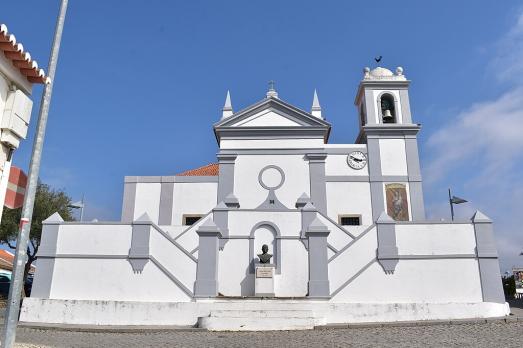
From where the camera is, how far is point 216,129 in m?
19.8

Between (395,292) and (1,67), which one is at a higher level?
(1,67)

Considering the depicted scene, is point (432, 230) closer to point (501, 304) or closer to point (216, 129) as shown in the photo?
point (501, 304)

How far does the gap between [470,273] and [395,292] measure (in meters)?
2.29

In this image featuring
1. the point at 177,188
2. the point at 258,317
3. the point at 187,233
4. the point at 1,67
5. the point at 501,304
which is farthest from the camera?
the point at 177,188

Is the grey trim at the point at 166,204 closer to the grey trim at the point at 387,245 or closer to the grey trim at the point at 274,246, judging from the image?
the grey trim at the point at 274,246

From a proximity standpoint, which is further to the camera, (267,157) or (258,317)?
(267,157)

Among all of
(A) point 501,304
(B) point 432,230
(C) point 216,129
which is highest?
(C) point 216,129

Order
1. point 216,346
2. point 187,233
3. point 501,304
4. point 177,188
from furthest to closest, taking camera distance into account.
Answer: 1. point 177,188
2. point 187,233
3. point 501,304
4. point 216,346

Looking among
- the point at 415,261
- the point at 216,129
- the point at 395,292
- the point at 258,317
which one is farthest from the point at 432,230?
the point at 216,129

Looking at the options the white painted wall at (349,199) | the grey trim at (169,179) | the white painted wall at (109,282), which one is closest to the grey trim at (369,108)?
the white painted wall at (349,199)

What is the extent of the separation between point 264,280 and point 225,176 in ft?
22.8

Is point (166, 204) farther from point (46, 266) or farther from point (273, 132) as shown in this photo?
point (46, 266)

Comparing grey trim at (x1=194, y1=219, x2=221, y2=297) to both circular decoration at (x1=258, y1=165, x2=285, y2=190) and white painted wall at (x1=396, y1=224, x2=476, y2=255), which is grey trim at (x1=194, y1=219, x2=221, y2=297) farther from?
circular decoration at (x1=258, y1=165, x2=285, y2=190)

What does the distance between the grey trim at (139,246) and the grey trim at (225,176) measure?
5923 millimetres
